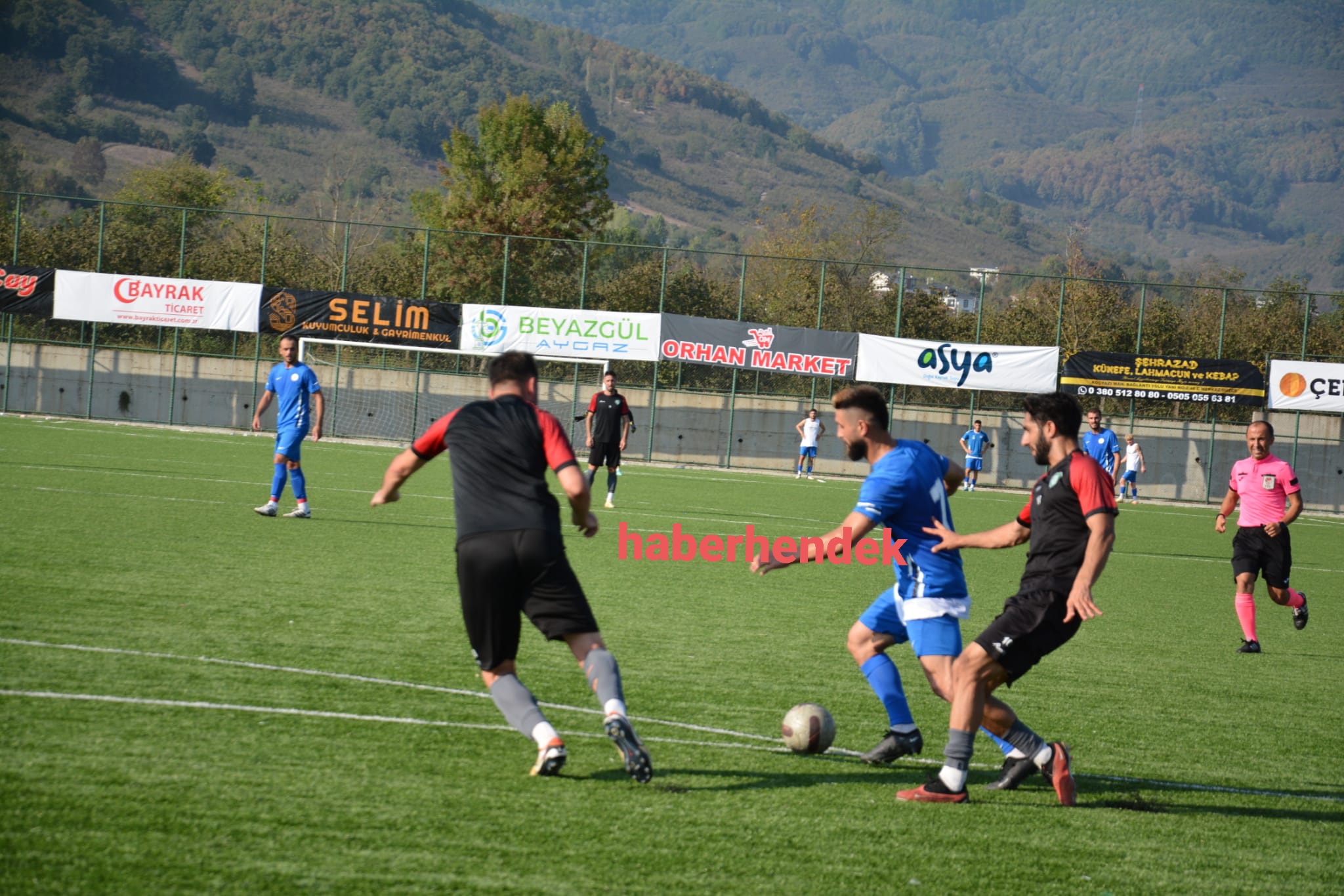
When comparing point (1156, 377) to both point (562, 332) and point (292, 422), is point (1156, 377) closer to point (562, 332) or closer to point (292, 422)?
point (562, 332)

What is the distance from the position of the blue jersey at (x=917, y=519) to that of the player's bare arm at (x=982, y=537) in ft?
0.14

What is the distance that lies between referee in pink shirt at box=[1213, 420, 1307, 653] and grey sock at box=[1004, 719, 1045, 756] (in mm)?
5575

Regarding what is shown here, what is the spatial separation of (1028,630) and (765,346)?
26.0 m

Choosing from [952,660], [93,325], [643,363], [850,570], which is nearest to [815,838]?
[952,660]

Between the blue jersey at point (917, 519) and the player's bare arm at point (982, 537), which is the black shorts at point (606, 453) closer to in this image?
the player's bare arm at point (982, 537)

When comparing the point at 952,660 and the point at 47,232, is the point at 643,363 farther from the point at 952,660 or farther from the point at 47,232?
the point at 952,660

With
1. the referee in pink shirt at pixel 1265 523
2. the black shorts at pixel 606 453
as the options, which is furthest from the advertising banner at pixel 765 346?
the referee in pink shirt at pixel 1265 523

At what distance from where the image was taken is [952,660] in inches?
208

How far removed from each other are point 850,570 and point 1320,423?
1026 inches

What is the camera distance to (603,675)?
4898mm

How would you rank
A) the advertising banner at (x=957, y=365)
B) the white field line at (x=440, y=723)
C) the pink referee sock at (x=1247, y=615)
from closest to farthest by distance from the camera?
the white field line at (x=440, y=723)
the pink referee sock at (x=1247, y=615)
the advertising banner at (x=957, y=365)

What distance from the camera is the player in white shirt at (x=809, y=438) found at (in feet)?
97.5

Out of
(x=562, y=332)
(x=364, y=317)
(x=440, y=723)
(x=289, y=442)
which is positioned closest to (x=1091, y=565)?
(x=440, y=723)

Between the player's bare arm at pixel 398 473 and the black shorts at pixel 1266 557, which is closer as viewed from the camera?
the player's bare arm at pixel 398 473
